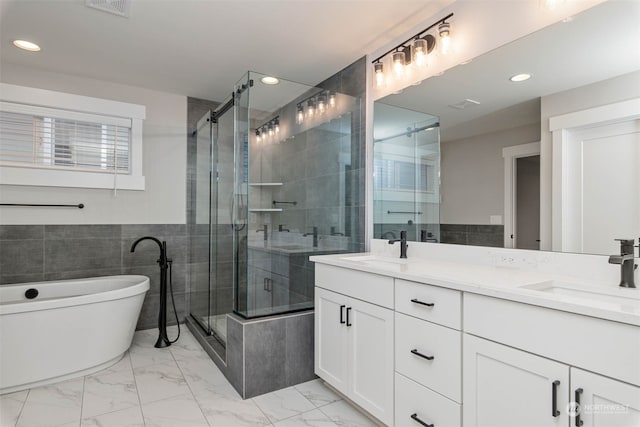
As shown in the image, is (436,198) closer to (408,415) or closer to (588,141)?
(588,141)

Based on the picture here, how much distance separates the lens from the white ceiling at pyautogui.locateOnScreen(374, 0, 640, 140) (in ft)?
4.63

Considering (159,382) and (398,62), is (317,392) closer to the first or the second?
(159,382)

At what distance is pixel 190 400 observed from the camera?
218 centimetres

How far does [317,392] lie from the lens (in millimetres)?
2275

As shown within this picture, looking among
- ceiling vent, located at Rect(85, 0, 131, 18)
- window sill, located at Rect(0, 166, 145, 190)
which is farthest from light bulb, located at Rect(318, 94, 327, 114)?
window sill, located at Rect(0, 166, 145, 190)

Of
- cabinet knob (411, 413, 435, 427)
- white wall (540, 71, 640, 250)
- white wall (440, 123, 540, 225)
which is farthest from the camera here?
white wall (440, 123, 540, 225)

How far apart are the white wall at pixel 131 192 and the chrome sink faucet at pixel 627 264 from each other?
3617mm

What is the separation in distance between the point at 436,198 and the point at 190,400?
6.76 ft

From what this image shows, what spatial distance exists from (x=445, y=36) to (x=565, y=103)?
0.84 meters

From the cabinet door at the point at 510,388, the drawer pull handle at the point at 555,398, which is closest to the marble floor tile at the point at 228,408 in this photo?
the cabinet door at the point at 510,388

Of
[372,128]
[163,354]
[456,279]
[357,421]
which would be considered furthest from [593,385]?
[163,354]

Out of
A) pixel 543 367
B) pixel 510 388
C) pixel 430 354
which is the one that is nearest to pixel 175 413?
pixel 430 354

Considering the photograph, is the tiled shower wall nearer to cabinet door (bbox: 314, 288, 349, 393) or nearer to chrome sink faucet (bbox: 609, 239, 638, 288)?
cabinet door (bbox: 314, 288, 349, 393)

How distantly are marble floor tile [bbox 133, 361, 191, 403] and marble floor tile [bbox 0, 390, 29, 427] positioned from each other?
635 mm
